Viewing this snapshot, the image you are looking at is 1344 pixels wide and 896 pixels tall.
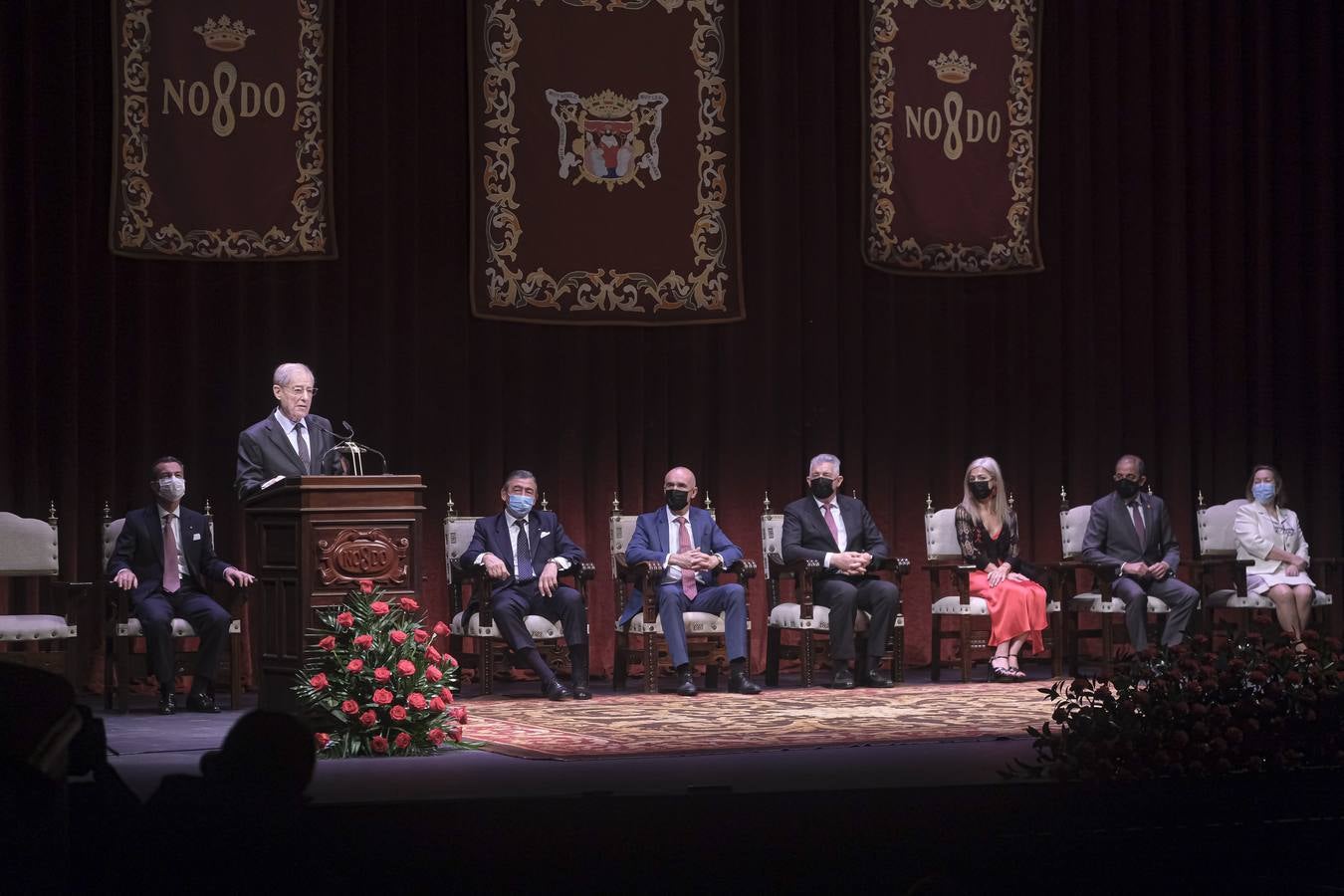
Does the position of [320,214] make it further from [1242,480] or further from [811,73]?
[1242,480]

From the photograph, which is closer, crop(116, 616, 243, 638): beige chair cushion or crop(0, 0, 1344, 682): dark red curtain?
crop(116, 616, 243, 638): beige chair cushion

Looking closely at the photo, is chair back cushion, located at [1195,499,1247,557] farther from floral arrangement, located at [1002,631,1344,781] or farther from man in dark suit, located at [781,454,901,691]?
floral arrangement, located at [1002,631,1344,781]

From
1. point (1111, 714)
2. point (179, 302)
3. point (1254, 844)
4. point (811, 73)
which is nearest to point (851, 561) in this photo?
point (811, 73)

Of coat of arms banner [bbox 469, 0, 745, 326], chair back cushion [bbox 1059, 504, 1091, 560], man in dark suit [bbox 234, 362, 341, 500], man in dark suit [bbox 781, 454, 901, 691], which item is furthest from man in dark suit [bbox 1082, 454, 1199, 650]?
man in dark suit [bbox 234, 362, 341, 500]

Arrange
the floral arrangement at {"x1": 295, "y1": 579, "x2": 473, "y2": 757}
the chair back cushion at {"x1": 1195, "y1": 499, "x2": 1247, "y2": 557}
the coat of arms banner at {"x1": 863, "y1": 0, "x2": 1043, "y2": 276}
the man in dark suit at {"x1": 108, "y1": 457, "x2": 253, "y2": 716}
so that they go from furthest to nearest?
1. the coat of arms banner at {"x1": 863, "y1": 0, "x2": 1043, "y2": 276}
2. the chair back cushion at {"x1": 1195, "y1": 499, "x2": 1247, "y2": 557}
3. the man in dark suit at {"x1": 108, "y1": 457, "x2": 253, "y2": 716}
4. the floral arrangement at {"x1": 295, "y1": 579, "x2": 473, "y2": 757}

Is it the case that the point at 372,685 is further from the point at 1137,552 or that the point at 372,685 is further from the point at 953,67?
the point at 953,67

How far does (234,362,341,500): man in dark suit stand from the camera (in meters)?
7.18

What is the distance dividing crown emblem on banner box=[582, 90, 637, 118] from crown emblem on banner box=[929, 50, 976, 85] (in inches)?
70.4

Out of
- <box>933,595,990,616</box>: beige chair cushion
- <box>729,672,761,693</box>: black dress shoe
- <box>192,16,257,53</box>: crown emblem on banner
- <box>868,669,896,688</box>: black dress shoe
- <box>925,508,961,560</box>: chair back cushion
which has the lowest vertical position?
<box>868,669,896,688</box>: black dress shoe

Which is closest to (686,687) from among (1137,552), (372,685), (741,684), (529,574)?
(741,684)

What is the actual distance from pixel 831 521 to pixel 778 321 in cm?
131

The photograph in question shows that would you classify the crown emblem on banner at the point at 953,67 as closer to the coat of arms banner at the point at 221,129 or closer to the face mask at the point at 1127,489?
the face mask at the point at 1127,489

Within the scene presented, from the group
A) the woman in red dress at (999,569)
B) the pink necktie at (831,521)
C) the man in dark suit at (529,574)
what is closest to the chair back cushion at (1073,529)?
the woman in red dress at (999,569)

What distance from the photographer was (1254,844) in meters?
3.66
